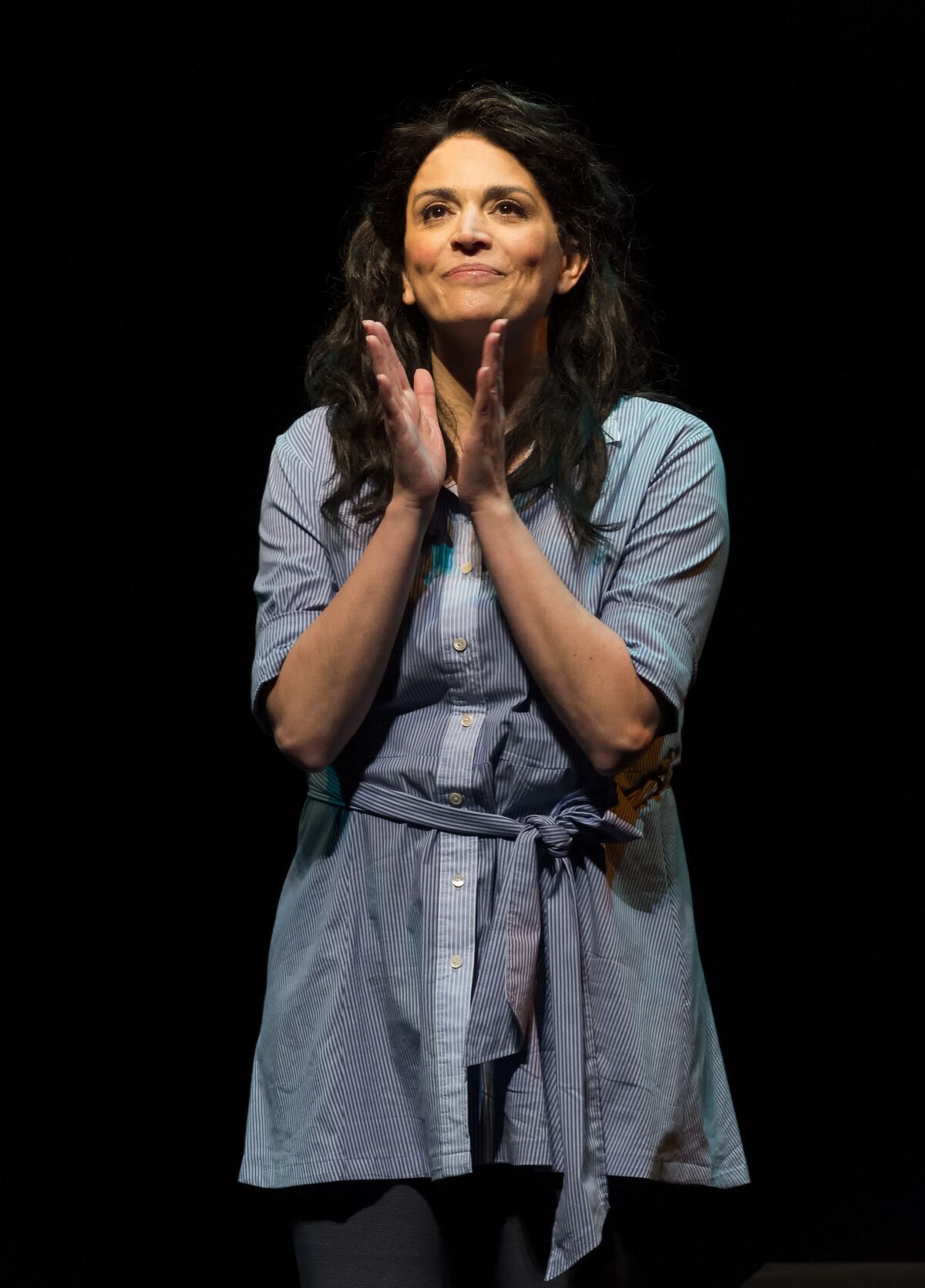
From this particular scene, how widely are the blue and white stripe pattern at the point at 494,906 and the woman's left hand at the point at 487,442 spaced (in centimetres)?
11

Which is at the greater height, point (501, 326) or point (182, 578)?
point (501, 326)

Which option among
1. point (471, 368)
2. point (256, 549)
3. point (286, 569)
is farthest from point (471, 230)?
point (256, 549)

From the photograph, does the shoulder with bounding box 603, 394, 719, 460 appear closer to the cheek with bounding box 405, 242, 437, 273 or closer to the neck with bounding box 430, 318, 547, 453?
the neck with bounding box 430, 318, 547, 453

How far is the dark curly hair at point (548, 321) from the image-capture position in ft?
6.26

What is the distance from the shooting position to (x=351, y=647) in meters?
1.75

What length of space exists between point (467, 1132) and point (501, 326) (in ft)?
2.64

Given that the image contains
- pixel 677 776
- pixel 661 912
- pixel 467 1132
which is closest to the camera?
pixel 467 1132

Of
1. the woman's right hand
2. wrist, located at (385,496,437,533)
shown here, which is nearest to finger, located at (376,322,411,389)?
the woman's right hand

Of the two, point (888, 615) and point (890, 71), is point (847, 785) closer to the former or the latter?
point (888, 615)

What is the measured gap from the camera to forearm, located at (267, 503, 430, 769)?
1743mm

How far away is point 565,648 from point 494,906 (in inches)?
10.8

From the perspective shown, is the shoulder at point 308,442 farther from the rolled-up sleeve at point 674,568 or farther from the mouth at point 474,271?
the rolled-up sleeve at point 674,568

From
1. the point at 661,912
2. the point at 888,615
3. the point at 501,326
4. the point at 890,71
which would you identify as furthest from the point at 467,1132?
the point at 890,71

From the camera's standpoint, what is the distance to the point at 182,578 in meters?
2.80
